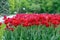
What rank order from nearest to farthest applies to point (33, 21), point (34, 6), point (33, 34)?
point (33, 34), point (33, 21), point (34, 6)

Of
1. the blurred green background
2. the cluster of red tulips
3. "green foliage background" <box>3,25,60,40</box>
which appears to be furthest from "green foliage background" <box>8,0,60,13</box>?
"green foliage background" <box>3,25,60,40</box>

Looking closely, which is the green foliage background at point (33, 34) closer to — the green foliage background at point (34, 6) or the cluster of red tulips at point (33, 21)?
the cluster of red tulips at point (33, 21)

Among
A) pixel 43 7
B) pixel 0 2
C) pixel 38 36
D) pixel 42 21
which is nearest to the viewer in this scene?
pixel 38 36

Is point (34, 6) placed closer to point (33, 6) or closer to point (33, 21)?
point (33, 6)

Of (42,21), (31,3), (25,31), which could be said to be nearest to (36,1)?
(31,3)

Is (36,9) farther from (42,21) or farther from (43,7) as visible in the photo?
(42,21)

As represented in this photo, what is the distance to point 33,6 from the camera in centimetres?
1270

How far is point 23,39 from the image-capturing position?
4.32m

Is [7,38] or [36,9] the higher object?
[7,38]

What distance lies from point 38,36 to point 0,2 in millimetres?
7724

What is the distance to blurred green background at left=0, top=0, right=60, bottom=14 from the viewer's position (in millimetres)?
12500

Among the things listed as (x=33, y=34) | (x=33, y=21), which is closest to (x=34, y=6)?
(x=33, y=21)

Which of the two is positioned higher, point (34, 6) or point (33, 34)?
point (33, 34)

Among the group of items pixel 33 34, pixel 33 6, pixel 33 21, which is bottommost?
pixel 33 6
